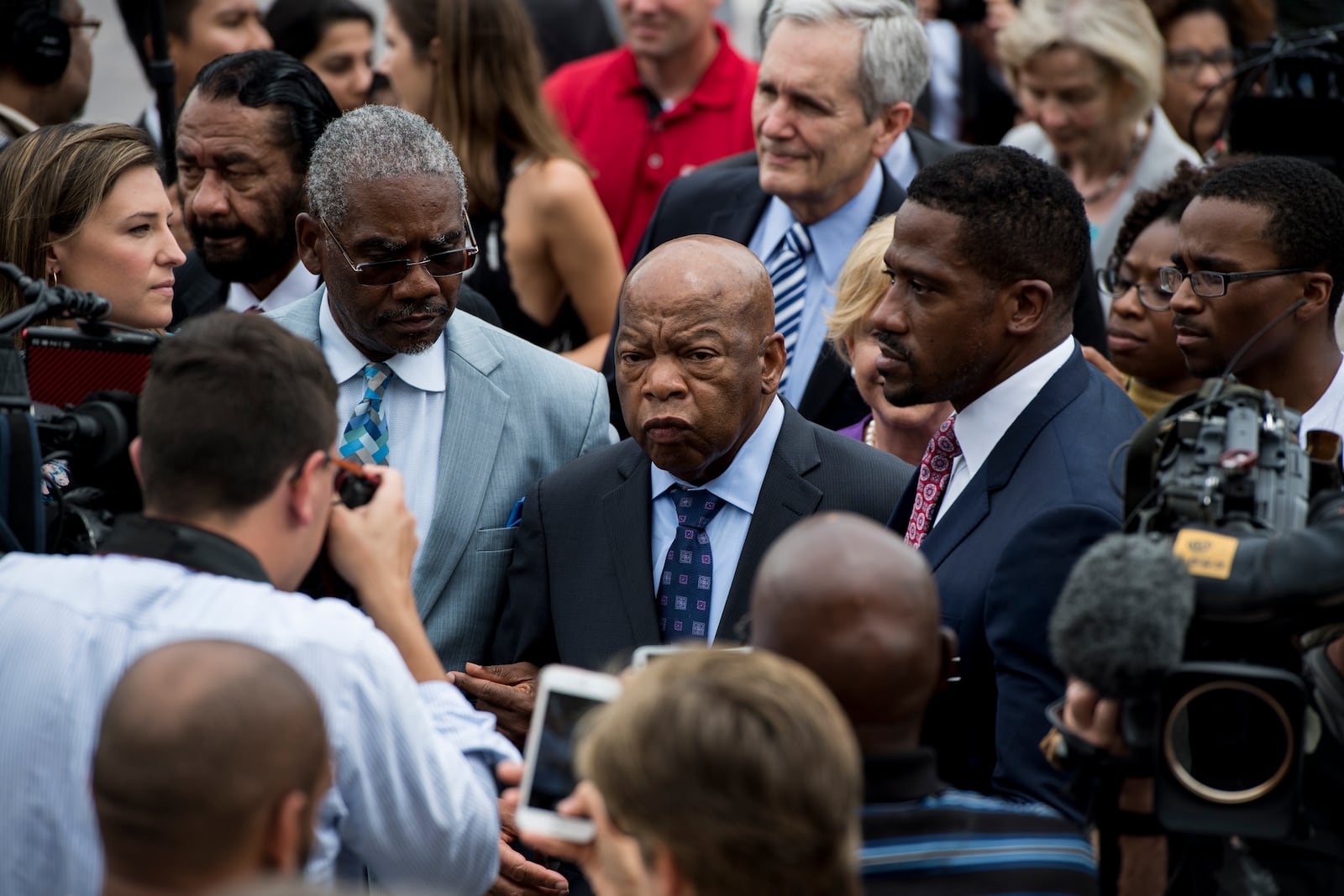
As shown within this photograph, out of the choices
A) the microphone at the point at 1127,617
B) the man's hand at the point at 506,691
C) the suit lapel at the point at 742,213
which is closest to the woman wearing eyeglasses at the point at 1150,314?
the suit lapel at the point at 742,213

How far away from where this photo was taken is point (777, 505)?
391 centimetres

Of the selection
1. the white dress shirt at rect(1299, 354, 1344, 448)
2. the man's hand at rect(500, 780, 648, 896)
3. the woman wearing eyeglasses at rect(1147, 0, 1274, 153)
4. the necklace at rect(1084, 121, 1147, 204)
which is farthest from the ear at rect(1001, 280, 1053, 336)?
the woman wearing eyeglasses at rect(1147, 0, 1274, 153)

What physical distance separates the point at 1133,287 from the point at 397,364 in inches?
98.4

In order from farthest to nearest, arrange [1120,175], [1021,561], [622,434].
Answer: [1120,175]
[622,434]
[1021,561]

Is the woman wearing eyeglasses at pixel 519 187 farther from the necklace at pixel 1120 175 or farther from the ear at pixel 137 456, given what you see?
the ear at pixel 137 456

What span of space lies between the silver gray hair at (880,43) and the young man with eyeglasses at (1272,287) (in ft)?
6.23

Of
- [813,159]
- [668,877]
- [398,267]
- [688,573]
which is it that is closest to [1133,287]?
[813,159]

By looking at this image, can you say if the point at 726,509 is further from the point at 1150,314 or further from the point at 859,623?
the point at 1150,314

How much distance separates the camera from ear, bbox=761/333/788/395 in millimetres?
4062

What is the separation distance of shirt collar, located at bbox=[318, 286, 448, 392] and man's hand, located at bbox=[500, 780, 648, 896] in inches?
74.4

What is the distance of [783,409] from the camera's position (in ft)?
13.6

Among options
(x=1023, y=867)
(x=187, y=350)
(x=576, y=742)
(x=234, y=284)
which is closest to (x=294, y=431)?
(x=187, y=350)

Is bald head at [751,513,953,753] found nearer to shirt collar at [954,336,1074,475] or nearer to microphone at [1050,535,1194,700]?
microphone at [1050,535,1194,700]

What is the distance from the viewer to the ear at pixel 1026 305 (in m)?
3.70
